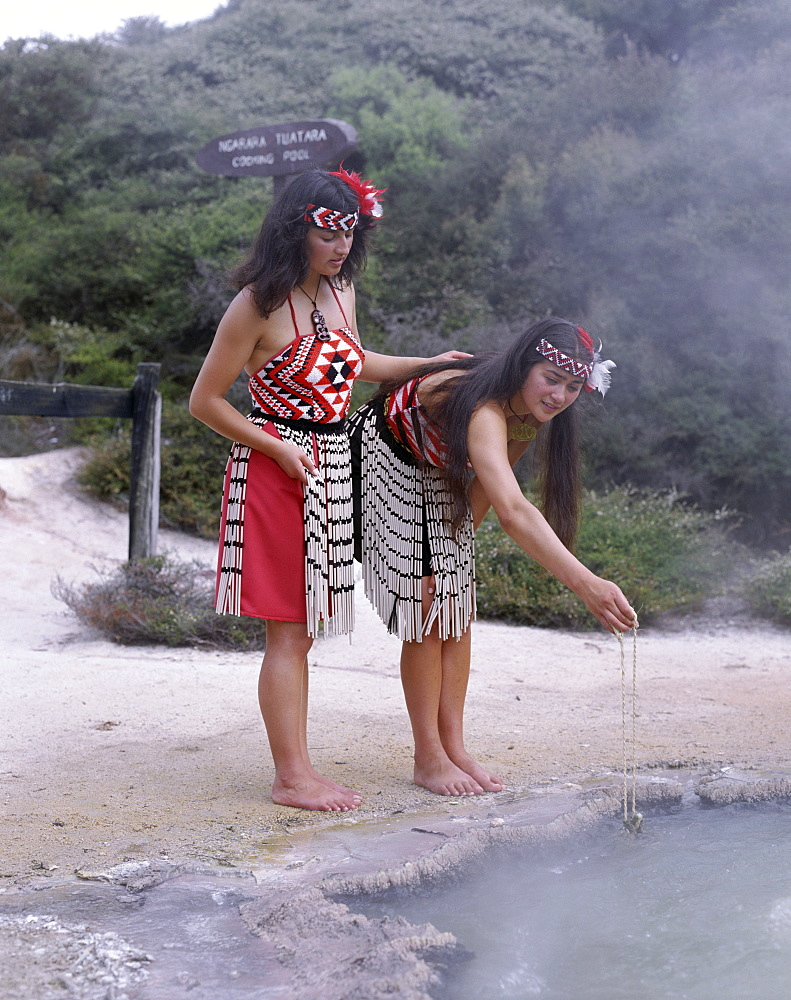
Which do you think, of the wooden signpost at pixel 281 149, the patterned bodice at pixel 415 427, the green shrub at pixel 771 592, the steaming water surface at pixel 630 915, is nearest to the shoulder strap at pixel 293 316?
the patterned bodice at pixel 415 427

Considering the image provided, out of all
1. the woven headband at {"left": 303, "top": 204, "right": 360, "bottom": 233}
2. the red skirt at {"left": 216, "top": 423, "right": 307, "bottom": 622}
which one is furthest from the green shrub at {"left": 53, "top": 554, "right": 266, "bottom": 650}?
the woven headband at {"left": 303, "top": 204, "right": 360, "bottom": 233}

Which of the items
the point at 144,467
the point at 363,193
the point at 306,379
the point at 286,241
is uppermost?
the point at 363,193

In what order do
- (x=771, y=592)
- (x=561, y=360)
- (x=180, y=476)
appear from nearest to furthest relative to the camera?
(x=561, y=360) < (x=771, y=592) < (x=180, y=476)

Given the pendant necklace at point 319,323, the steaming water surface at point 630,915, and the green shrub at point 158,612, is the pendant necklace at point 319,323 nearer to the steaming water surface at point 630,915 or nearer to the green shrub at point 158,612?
the steaming water surface at point 630,915

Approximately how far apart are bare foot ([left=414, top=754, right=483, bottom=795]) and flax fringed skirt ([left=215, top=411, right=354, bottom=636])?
1.48ft

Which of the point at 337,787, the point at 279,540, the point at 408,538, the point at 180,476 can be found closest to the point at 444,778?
the point at 337,787

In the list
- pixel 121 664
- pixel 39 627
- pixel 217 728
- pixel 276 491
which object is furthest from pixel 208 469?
pixel 276 491

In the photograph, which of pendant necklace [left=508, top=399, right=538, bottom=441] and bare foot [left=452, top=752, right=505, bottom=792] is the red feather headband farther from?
bare foot [left=452, top=752, right=505, bottom=792]

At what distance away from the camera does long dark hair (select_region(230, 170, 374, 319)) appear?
7.92 ft

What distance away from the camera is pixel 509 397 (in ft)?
7.82

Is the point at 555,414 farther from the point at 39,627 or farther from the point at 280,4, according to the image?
the point at 280,4

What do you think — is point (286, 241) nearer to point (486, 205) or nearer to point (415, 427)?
point (415, 427)

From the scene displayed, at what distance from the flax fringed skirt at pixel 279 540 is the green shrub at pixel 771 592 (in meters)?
3.35

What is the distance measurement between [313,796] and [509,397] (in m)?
1.09
